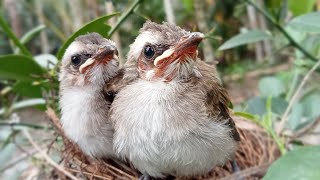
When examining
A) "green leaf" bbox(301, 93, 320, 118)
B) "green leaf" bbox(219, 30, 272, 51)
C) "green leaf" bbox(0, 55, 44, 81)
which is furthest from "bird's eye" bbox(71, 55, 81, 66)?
"green leaf" bbox(301, 93, 320, 118)

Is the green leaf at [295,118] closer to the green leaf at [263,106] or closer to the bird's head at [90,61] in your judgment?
the green leaf at [263,106]

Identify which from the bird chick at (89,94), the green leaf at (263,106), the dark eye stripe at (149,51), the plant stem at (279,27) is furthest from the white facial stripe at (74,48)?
the green leaf at (263,106)

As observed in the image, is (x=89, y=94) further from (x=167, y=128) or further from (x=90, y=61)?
(x=167, y=128)

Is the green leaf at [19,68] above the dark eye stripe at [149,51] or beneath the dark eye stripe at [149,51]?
beneath

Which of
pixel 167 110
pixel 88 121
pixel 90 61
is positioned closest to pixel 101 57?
pixel 90 61

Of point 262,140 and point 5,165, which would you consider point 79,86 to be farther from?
point 262,140

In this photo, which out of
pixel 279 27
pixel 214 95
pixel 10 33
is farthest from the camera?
pixel 279 27
